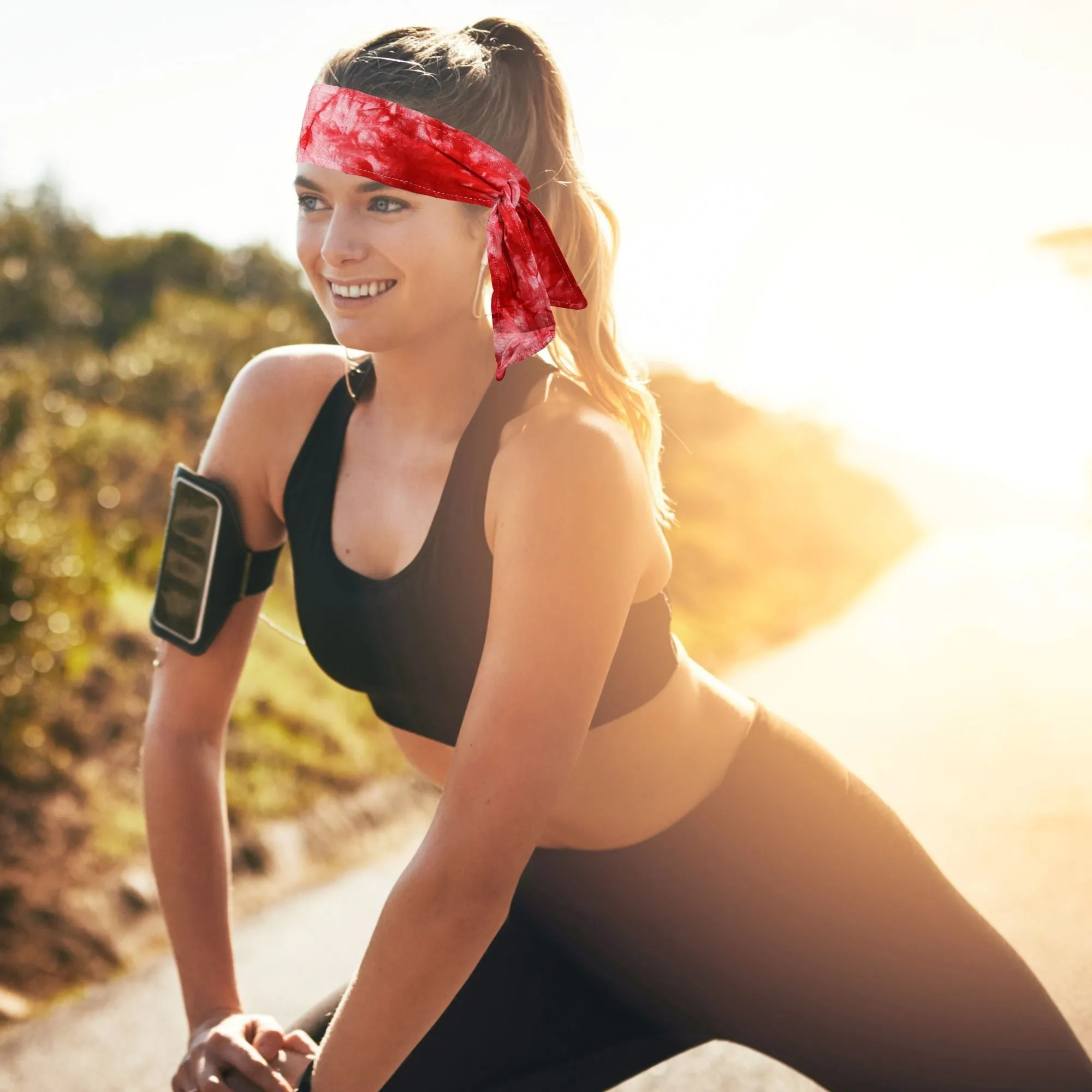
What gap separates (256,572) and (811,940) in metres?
1.04

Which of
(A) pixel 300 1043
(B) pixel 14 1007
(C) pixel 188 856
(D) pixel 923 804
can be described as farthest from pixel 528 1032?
(D) pixel 923 804

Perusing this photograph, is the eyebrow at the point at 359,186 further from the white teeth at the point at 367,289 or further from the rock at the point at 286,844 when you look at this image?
the rock at the point at 286,844

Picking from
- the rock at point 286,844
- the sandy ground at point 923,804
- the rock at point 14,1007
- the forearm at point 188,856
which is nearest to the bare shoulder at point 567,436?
the forearm at point 188,856

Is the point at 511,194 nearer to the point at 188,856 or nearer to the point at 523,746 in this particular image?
the point at 523,746

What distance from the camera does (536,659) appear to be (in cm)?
130

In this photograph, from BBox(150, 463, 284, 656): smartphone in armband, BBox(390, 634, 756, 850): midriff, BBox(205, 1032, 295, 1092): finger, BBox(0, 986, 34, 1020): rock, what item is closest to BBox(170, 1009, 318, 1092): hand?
BBox(205, 1032, 295, 1092): finger

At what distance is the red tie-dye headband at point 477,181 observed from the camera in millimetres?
1482

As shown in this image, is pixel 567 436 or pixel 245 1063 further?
pixel 245 1063

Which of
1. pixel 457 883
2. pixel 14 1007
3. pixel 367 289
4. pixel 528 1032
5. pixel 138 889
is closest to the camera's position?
pixel 457 883

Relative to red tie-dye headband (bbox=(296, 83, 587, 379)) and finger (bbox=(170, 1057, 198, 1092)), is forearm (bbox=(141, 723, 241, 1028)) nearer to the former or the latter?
finger (bbox=(170, 1057, 198, 1092))

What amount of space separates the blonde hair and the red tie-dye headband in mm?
37

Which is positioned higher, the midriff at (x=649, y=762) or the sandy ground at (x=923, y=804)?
the midriff at (x=649, y=762)

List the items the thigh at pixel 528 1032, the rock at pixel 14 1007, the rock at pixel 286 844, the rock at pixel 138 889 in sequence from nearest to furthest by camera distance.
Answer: the thigh at pixel 528 1032, the rock at pixel 14 1007, the rock at pixel 138 889, the rock at pixel 286 844

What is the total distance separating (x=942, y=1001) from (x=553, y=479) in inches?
38.2
